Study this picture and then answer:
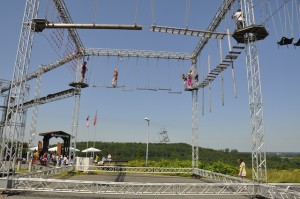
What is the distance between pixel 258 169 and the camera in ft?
33.8

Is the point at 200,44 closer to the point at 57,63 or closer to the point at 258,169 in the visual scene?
the point at 258,169

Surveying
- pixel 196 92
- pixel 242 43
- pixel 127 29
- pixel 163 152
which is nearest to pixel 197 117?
pixel 196 92

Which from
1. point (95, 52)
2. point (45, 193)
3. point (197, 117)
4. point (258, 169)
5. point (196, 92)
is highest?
point (95, 52)

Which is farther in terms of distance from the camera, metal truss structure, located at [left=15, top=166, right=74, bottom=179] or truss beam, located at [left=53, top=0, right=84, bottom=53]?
truss beam, located at [left=53, top=0, right=84, bottom=53]

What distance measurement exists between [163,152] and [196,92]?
4137 cm

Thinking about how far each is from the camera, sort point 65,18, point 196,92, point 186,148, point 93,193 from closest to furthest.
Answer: point 93,193, point 65,18, point 196,92, point 186,148

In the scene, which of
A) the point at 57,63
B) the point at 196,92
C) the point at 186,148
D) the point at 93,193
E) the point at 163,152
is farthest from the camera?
the point at 186,148

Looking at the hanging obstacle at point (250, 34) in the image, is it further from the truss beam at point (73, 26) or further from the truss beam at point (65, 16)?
the truss beam at point (65, 16)

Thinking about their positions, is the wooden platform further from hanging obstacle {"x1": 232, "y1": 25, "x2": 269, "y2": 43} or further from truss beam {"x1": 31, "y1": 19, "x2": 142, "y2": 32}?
hanging obstacle {"x1": 232, "y1": 25, "x2": 269, "y2": 43}

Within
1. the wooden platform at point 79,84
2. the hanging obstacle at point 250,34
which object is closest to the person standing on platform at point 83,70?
the wooden platform at point 79,84

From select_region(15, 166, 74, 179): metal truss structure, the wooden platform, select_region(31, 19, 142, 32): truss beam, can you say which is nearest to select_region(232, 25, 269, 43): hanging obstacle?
select_region(31, 19, 142, 32): truss beam

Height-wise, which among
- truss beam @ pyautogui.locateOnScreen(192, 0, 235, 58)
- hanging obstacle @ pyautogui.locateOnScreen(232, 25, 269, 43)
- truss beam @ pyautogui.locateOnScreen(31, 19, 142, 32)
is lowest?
hanging obstacle @ pyautogui.locateOnScreen(232, 25, 269, 43)

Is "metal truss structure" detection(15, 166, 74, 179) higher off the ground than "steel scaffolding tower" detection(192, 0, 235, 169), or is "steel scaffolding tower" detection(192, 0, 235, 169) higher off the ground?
"steel scaffolding tower" detection(192, 0, 235, 169)

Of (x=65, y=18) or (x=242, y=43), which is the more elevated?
(x=65, y=18)
